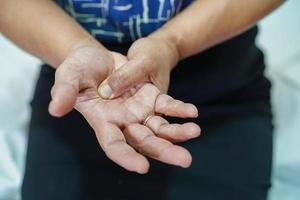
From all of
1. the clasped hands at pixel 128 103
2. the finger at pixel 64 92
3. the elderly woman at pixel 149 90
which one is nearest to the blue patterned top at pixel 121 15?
the elderly woman at pixel 149 90

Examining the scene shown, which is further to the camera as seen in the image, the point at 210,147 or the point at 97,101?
the point at 210,147

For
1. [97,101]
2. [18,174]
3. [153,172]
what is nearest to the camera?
[97,101]

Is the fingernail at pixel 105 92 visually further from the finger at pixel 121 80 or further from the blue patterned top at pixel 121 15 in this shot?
the blue patterned top at pixel 121 15

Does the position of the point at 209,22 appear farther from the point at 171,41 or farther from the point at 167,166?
the point at 167,166

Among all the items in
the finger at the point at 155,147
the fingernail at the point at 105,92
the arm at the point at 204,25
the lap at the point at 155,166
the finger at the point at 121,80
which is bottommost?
the lap at the point at 155,166

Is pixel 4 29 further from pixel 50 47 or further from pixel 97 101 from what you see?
pixel 97 101

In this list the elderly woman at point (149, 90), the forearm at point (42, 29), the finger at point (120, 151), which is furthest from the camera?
the forearm at point (42, 29)

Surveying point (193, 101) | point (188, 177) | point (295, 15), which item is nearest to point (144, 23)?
point (193, 101)

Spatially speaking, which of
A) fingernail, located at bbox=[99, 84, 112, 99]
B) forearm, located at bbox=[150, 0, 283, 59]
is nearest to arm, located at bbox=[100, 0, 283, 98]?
forearm, located at bbox=[150, 0, 283, 59]
